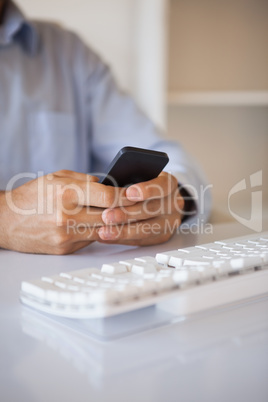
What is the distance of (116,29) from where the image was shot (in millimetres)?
1976

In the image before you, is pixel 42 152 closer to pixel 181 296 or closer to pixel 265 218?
pixel 265 218

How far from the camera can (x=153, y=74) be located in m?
1.82

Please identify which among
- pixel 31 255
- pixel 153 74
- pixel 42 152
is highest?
pixel 153 74

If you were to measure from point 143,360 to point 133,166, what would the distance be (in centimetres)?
30

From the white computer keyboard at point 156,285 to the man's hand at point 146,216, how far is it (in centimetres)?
17

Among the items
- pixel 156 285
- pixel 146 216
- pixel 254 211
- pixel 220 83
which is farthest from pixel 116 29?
pixel 156 285

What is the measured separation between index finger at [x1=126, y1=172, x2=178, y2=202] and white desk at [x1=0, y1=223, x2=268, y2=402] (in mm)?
245

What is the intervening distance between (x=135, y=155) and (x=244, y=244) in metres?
0.16

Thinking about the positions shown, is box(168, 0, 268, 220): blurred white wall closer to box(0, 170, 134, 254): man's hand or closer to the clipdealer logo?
the clipdealer logo

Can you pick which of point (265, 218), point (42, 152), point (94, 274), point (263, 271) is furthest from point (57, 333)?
point (42, 152)

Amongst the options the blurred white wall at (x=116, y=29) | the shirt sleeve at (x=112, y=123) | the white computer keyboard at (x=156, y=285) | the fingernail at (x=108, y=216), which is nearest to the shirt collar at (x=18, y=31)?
the shirt sleeve at (x=112, y=123)

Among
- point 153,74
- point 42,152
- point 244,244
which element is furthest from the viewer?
point 153,74

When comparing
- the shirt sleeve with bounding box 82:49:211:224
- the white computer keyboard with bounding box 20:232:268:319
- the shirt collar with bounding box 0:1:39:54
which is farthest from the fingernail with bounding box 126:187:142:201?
the shirt collar with bounding box 0:1:39:54

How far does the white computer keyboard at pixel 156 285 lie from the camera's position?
0.33 meters
